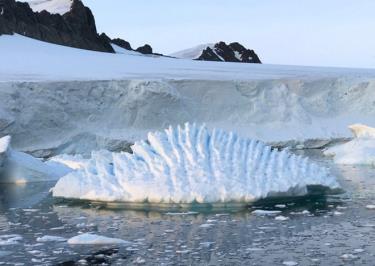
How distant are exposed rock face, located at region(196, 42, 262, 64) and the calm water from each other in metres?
29.0

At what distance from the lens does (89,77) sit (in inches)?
579

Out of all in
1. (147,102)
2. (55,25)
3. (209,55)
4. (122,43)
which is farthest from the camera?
(209,55)

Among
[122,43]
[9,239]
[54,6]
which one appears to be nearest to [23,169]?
[9,239]

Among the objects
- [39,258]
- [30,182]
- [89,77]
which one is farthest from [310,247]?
[89,77]

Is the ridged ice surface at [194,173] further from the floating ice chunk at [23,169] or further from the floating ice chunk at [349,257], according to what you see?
the floating ice chunk at [23,169]

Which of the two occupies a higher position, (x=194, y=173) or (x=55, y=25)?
(x=55, y=25)

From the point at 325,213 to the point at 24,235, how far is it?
91.8 inches

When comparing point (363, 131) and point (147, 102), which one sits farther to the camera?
point (147, 102)

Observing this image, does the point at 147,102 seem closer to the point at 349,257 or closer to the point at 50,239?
the point at 50,239

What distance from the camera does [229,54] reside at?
117 ft

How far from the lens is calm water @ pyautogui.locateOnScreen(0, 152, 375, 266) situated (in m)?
3.60

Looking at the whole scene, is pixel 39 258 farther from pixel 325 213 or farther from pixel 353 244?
pixel 325 213

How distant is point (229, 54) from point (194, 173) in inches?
1210

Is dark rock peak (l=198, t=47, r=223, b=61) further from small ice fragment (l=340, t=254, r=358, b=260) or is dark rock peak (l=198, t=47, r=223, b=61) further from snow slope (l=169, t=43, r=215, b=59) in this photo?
small ice fragment (l=340, t=254, r=358, b=260)
